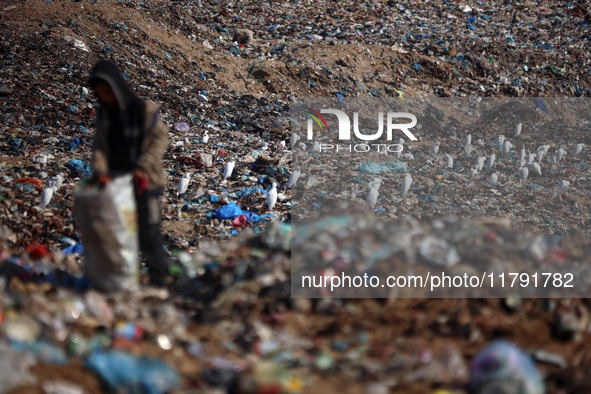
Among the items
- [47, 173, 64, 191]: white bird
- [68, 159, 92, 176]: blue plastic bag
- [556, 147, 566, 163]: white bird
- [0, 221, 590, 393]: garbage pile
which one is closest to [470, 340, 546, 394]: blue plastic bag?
[0, 221, 590, 393]: garbage pile

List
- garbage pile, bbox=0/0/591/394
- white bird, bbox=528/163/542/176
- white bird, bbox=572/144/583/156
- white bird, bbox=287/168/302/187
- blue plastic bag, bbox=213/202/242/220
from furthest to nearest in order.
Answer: white bird, bbox=572/144/583/156, white bird, bbox=528/163/542/176, white bird, bbox=287/168/302/187, blue plastic bag, bbox=213/202/242/220, garbage pile, bbox=0/0/591/394

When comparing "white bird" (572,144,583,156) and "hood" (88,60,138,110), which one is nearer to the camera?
"hood" (88,60,138,110)

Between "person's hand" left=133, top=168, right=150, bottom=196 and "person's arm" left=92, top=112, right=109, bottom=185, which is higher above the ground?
"person's arm" left=92, top=112, right=109, bottom=185

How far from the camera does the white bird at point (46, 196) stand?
4.32 metres

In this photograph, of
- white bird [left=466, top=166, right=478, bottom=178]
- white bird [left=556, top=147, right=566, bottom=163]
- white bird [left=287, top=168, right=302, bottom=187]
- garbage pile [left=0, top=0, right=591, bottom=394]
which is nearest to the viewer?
garbage pile [left=0, top=0, right=591, bottom=394]

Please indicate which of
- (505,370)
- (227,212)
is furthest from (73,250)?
(505,370)

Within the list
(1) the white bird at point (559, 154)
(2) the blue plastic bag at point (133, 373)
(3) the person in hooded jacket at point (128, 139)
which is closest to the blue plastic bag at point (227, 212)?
(3) the person in hooded jacket at point (128, 139)

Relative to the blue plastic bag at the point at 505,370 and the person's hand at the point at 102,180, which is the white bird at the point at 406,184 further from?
the person's hand at the point at 102,180

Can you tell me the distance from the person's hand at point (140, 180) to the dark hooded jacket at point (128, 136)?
0.03 meters

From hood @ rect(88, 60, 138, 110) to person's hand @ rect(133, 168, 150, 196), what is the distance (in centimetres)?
38

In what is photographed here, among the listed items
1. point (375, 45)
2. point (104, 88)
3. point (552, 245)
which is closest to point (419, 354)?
point (552, 245)

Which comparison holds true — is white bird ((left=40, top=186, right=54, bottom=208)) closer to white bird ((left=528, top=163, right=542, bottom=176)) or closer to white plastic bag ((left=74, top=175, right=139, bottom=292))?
white plastic bag ((left=74, top=175, right=139, bottom=292))

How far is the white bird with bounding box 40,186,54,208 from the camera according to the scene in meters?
4.32

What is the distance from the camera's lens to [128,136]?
2.69m
